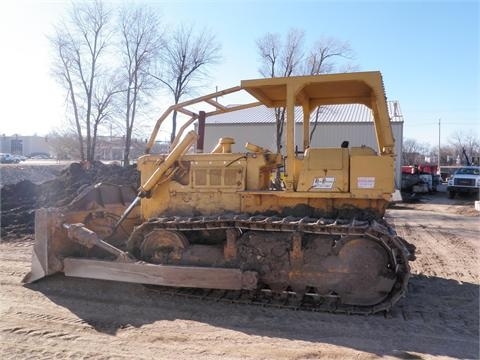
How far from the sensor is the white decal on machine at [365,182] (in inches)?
219

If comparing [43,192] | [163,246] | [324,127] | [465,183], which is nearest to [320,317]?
[163,246]

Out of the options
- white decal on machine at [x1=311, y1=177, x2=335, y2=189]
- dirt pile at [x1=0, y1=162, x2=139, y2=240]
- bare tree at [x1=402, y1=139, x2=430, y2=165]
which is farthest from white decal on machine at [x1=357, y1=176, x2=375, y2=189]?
bare tree at [x1=402, y1=139, x2=430, y2=165]

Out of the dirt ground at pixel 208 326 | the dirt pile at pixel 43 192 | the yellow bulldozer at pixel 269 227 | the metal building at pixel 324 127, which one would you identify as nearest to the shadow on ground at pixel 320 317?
the dirt ground at pixel 208 326

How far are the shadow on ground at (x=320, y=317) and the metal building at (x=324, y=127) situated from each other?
22.7 metres

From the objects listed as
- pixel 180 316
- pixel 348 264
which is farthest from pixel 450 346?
pixel 180 316

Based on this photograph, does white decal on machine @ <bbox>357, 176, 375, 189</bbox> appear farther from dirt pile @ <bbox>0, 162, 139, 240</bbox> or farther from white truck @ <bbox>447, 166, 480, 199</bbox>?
white truck @ <bbox>447, 166, 480, 199</bbox>

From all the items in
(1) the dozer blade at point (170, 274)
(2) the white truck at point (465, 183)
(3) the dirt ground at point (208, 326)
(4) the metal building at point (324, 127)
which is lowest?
(3) the dirt ground at point (208, 326)

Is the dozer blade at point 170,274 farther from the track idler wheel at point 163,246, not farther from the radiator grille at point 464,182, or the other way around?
the radiator grille at point 464,182

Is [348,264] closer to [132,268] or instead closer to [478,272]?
[132,268]

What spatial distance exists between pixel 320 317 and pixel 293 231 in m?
1.05

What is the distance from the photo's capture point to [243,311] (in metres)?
5.50

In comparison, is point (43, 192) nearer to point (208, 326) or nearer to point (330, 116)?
point (208, 326)

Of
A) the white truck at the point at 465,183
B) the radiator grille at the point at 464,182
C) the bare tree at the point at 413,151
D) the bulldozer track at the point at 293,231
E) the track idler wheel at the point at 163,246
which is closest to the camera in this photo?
the bulldozer track at the point at 293,231

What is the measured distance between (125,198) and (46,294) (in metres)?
2.38
